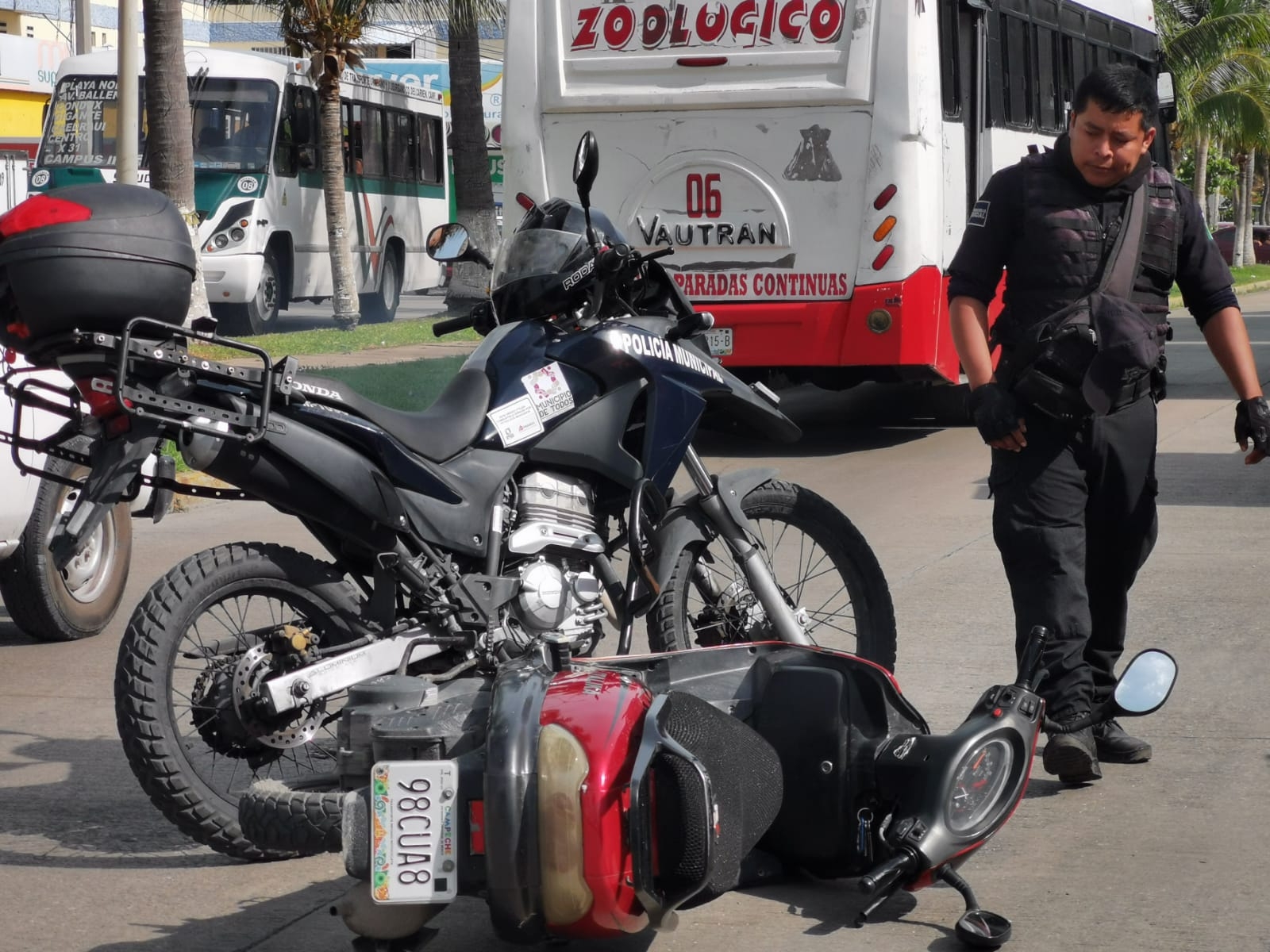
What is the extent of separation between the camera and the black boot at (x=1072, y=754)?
4801mm

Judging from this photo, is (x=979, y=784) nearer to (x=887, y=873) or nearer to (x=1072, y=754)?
(x=887, y=873)

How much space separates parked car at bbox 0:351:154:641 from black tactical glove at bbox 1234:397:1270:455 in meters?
3.55

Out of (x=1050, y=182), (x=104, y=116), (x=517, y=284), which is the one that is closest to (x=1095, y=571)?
(x=1050, y=182)

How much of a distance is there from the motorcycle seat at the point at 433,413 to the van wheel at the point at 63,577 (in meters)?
2.09

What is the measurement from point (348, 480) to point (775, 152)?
25.6 feet

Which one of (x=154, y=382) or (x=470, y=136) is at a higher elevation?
(x=470, y=136)

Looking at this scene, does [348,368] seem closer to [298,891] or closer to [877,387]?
[877,387]

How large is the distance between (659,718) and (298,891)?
4.11 ft

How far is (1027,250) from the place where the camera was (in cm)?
495

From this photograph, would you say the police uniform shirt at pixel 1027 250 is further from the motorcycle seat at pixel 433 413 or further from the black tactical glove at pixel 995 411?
the motorcycle seat at pixel 433 413

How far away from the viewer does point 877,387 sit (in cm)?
1652

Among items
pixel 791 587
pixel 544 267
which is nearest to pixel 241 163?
pixel 791 587

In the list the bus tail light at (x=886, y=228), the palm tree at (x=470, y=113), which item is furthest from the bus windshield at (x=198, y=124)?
the bus tail light at (x=886, y=228)

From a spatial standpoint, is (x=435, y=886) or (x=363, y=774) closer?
(x=435, y=886)
